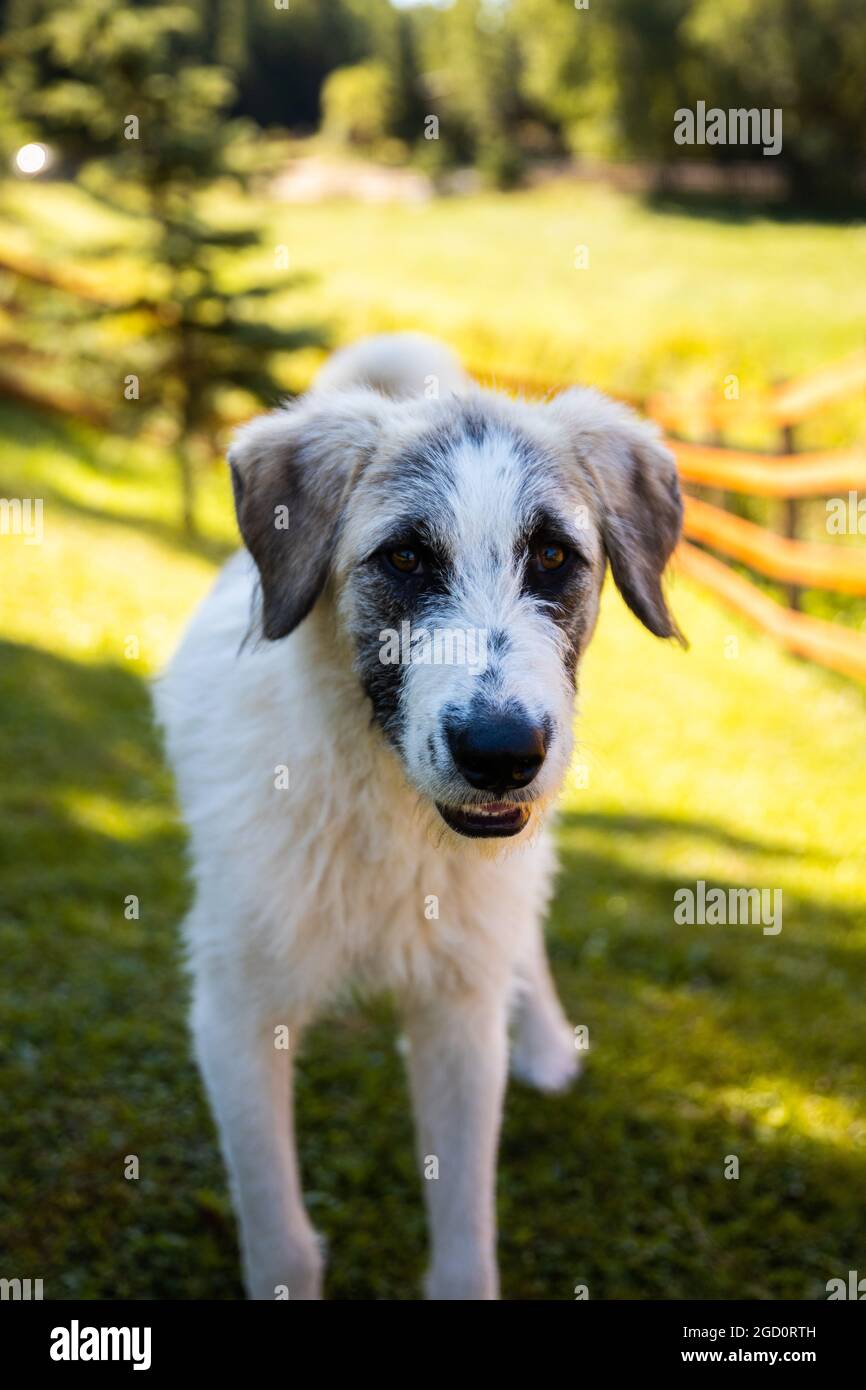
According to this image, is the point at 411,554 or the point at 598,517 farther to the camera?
the point at 598,517

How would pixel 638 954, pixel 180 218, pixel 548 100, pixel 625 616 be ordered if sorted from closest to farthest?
pixel 638 954
pixel 625 616
pixel 180 218
pixel 548 100

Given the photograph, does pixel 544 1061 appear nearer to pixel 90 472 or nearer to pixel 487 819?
pixel 487 819

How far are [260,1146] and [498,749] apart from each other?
1.30 m

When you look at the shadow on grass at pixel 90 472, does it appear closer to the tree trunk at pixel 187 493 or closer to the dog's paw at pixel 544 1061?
the tree trunk at pixel 187 493

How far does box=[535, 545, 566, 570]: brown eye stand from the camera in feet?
8.84

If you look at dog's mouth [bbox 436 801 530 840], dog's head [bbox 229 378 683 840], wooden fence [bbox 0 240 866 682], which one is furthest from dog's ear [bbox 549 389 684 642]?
wooden fence [bbox 0 240 866 682]

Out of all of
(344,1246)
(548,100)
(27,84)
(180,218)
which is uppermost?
(548,100)

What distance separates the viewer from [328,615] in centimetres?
286

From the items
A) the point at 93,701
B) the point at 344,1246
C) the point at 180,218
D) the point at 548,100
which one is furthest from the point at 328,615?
the point at 548,100

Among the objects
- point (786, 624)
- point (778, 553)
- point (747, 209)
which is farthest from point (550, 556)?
point (747, 209)

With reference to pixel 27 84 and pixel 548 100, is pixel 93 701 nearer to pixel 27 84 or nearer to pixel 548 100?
pixel 27 84

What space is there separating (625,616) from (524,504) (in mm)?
7795

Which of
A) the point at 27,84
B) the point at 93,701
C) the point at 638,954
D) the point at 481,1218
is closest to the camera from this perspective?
the point at 481,1218

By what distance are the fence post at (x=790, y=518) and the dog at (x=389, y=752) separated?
5.75 meters
